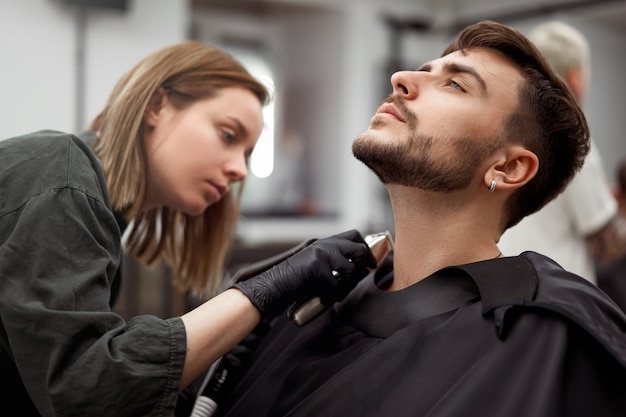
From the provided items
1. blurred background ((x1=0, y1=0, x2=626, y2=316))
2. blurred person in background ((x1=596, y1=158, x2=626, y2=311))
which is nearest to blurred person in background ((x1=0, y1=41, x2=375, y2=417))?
blurred person in background ((x1=596, y1=158, x2=626, y2=311))

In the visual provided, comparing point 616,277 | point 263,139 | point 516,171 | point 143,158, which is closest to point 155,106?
point 143,158

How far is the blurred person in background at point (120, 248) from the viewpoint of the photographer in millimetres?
1198

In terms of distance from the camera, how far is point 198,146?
1.78 metres

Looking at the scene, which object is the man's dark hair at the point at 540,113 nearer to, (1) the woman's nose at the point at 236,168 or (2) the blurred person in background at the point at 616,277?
(1) the woman's nose at the point at 236,168

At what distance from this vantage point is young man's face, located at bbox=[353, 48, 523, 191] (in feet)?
4.85

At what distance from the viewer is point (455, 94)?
153 centimetres

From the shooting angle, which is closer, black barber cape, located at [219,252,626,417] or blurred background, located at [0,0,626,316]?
black barber cape, located at [219,252,626,417]

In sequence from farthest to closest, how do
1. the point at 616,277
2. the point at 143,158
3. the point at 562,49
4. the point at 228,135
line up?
the point at 616,277, the point at 562,49, the point at 228,135, the point at 143,158

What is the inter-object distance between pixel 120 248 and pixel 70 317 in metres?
0.27

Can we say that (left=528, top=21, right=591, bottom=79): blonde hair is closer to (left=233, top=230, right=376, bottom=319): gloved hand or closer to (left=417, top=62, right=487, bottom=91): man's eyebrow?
(left=417, top=62, right=487, bottom=91): man's eyebrow

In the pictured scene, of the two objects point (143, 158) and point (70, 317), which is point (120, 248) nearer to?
point (70, 317)

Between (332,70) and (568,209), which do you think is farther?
(332,70)

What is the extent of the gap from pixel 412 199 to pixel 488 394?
1.56ft

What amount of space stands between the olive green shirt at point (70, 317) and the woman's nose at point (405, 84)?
684 millimetres
